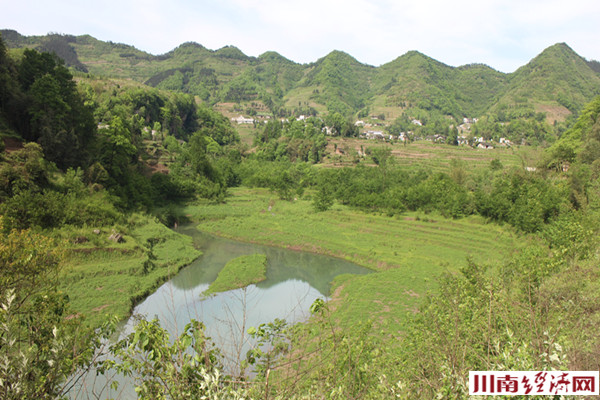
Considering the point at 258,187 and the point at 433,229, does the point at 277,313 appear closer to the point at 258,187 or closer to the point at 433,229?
the point at 433,229

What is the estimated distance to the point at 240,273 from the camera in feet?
84.1

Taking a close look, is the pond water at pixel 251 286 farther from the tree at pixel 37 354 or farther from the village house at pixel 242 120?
the village house at pixel 242 120

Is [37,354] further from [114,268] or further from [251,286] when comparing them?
[114,268]

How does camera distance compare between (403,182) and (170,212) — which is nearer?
(170,212)

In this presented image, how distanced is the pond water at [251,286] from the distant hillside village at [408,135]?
66.2 metres

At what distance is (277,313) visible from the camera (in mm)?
19719

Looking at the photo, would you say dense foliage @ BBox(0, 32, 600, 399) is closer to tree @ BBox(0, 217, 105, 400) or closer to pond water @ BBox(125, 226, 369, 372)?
tree @ BBox(0, 217, 105, 400)

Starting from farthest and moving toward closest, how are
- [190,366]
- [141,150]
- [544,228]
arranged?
[141,150]
[544,228]
[190,366]

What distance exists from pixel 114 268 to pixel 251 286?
29.7 feet

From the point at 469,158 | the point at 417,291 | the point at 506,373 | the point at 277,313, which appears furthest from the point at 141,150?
the point at 469,158

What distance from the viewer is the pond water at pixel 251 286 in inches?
741

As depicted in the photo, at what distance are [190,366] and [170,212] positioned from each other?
125ft

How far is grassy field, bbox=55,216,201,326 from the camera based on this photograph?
736 inches

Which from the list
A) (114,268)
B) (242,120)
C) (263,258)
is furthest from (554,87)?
(114,268)
